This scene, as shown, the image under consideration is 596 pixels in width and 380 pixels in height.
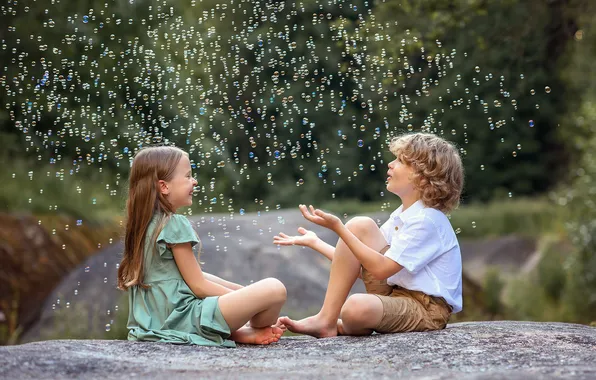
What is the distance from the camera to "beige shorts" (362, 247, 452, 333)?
13.2ft

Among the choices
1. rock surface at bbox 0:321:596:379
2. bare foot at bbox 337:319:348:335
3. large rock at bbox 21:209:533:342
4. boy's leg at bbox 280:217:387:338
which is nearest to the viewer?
rock surface at bbox 0:321:596:379

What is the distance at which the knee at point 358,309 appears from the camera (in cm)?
394

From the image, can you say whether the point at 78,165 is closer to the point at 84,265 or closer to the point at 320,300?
the point at 84,265

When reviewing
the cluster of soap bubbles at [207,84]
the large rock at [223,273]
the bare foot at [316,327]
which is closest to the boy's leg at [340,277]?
the bare foot at [316,327]

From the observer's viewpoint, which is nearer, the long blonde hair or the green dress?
the green dress

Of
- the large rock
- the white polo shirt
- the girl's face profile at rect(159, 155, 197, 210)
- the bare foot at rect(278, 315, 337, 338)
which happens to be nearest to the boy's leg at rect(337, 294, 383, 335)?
the bare foot at rect(278, 315, 337, 338)

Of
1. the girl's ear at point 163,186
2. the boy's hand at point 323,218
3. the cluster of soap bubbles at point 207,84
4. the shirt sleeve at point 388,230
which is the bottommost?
the shirt sleeve at point 388,230

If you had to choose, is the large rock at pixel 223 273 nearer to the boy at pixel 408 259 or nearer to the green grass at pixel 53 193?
the green grass at pixel 53 193

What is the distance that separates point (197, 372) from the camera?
3031 millimetres

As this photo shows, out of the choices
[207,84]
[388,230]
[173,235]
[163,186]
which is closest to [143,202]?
[163,186]

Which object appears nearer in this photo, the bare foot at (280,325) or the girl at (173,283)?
the girl at (173,283)

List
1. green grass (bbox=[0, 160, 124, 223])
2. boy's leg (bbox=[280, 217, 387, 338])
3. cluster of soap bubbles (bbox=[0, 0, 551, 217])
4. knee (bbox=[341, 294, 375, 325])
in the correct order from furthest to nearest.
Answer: cluster of soap bubbles (bbox=[0, 0, 551, 217]) → green grass (bbox=[0, 160, 124, 223]) → boy's leg (bbox=[280, 217, 387, 338]) → knee (bbox=[341, 294, 375, 325])

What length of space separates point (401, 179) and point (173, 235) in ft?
3.75

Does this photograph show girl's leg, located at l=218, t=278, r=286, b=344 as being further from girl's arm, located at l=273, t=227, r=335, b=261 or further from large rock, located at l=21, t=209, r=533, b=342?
large rock, located at l=21, t=209, r=533, b=342
